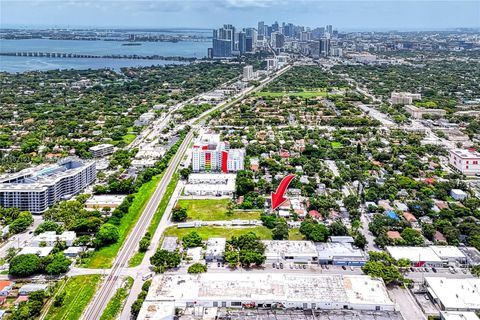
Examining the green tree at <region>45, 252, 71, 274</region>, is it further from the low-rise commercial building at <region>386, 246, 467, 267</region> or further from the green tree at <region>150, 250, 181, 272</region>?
the low-rise commercial building at <region>386, 246, 467, 267</region>

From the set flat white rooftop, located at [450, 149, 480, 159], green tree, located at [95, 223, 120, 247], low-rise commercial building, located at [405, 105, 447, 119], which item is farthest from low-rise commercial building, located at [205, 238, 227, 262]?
low-rise commercial building, located at [405, 105, 447, 119]

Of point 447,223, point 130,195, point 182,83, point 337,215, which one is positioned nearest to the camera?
point 447,223

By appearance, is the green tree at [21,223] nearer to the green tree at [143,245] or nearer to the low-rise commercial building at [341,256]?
the green tree at [143,245]

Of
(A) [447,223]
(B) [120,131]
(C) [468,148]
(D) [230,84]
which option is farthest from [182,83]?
(A) [447,223]

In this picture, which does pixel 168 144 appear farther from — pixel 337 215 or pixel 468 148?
pixel 468 148

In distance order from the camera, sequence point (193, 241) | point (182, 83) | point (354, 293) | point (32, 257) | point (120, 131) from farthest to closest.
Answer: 1. point (182, 83)
2. point (120, 131)
3. point (193, 241)
4. point (32, 257)
5. point (354, 293)

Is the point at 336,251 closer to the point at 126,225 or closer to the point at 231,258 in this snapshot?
the point at 231,258

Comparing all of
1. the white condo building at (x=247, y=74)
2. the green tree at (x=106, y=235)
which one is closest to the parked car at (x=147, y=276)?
the green tree at (x=106, y=235)
